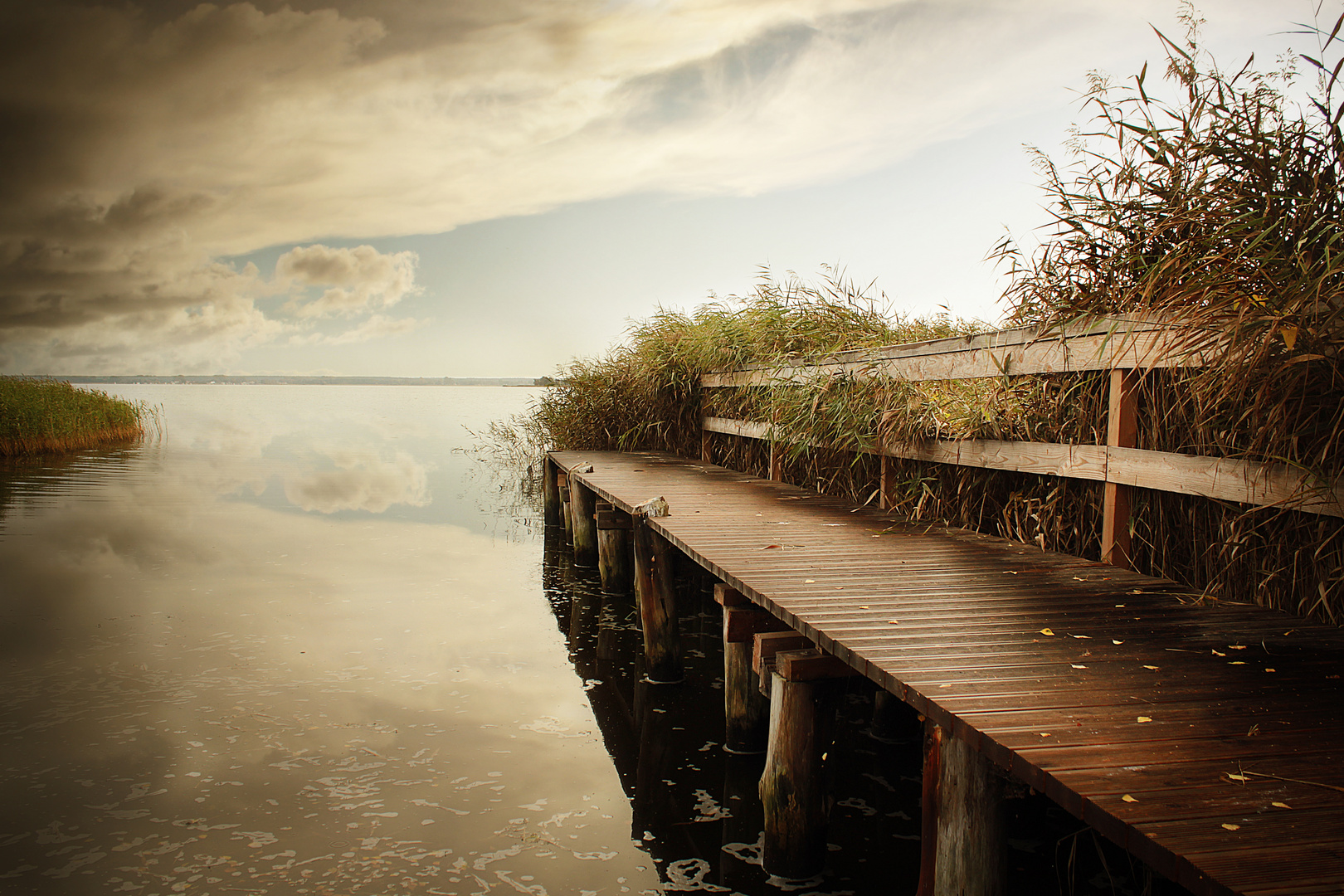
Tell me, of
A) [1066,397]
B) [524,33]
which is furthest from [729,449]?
[524,33]

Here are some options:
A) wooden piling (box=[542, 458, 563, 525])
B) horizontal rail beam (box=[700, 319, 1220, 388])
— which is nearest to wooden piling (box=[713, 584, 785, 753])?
horizontal rail beam (box=[700, 319, 1220, 388])

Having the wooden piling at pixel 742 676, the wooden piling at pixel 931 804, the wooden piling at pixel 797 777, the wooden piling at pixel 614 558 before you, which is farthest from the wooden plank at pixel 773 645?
the wooden piling at pixel 614 558

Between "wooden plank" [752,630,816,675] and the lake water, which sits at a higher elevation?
"wooden plank" [752,630,816,675]

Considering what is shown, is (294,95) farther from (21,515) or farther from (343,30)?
(21,515)

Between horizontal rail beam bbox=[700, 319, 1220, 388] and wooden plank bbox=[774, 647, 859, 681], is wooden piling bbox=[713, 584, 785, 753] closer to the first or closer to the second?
wooden plank bbox=[774, 647, 859, 681]

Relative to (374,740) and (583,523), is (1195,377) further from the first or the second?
(583,523)

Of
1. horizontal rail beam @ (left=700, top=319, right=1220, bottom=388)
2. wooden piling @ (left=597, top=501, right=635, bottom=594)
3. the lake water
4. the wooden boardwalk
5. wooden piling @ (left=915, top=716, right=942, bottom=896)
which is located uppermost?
horizontal rail beam @ (left=700, top=319, right=1220, bottom=388)

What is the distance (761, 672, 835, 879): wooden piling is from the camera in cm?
306

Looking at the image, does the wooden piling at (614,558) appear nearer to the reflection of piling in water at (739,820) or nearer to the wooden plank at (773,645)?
the reflection of piling in water at (739,820)

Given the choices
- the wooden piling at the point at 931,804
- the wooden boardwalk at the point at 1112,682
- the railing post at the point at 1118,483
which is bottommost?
the wooden piling at the point at 931,804

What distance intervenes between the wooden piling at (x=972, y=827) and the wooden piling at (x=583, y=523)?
672 centimetres

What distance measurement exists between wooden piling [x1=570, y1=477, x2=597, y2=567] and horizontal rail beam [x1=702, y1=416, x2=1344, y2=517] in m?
4.30

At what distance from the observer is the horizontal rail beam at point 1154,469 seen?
109 inches

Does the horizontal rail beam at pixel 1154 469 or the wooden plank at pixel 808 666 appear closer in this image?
the horizontal rail beam at pixel 1154 469
